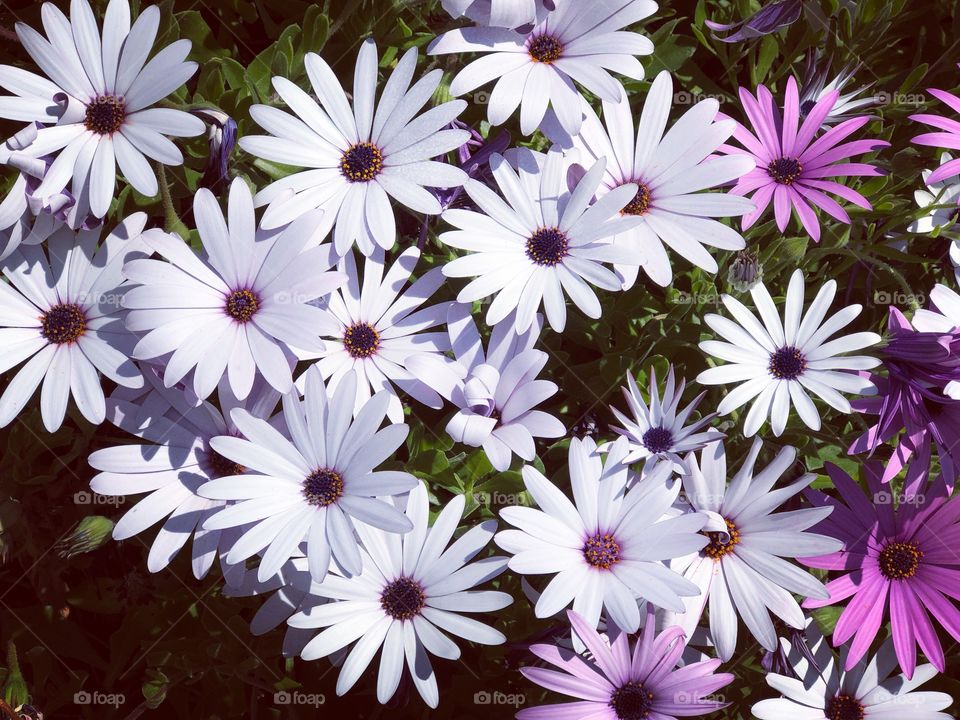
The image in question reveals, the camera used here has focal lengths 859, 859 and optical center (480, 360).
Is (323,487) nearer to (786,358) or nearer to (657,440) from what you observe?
(657,440)

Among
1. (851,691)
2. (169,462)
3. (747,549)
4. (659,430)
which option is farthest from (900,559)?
(169,462)

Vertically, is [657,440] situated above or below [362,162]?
below

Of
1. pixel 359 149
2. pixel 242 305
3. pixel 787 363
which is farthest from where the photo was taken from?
pixel 787 363

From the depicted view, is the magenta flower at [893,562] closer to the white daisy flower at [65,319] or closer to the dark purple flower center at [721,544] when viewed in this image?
the dark purple flower center at [721,544]

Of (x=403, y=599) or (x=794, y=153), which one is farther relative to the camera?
(x=794, y=153)

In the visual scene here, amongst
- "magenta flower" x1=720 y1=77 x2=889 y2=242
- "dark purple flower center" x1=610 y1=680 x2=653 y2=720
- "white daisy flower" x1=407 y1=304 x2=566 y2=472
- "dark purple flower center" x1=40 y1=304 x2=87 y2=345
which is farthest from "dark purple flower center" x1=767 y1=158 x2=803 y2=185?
"dark purple flower center" x1=40 y1=304 x2=87 y2=345

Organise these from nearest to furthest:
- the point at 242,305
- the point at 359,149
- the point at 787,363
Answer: the point at 242,305 < the point at 359,149 < the point at 787,363
